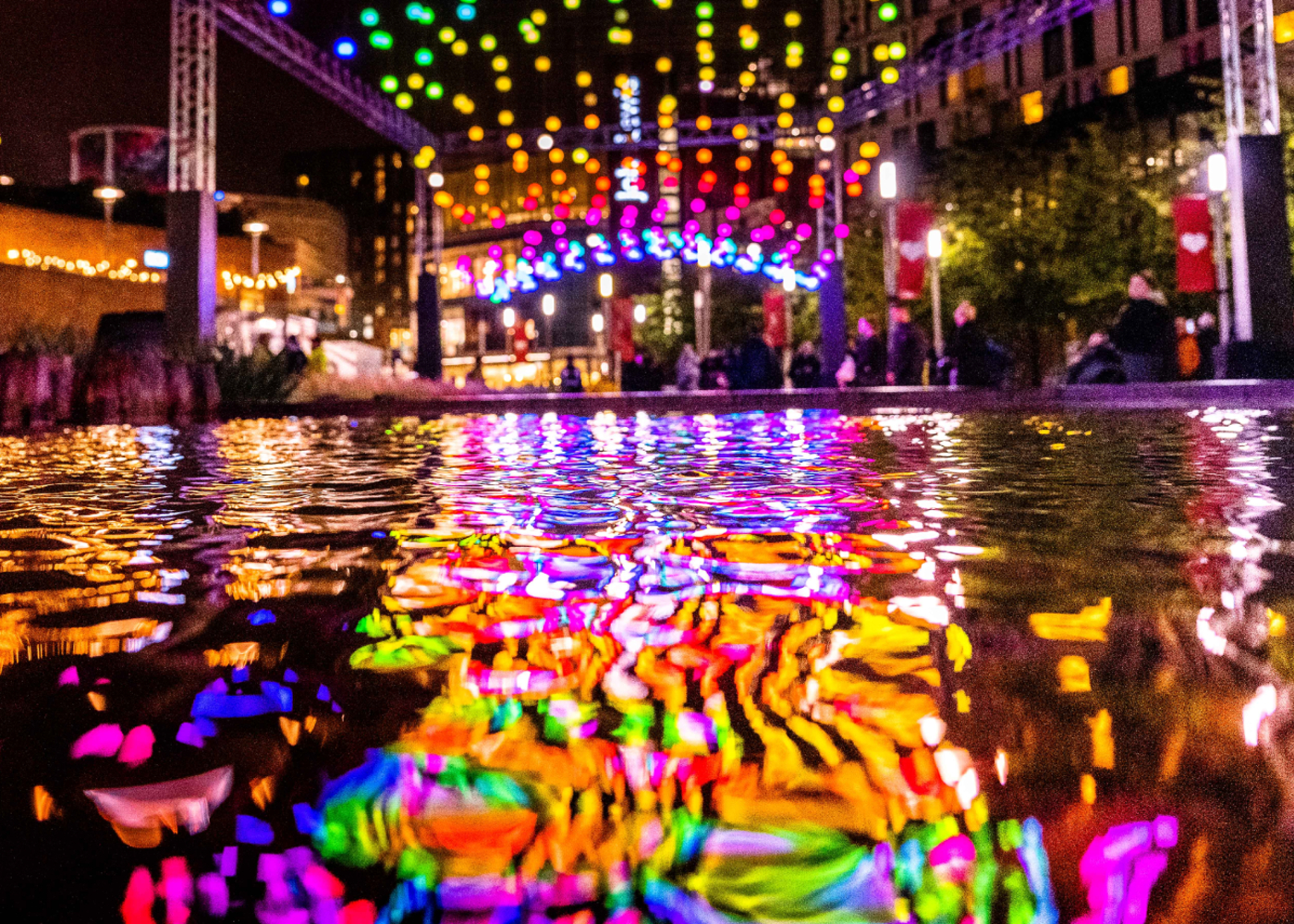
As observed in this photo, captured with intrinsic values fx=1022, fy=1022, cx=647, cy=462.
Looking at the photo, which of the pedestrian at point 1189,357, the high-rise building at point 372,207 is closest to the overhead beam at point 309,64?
the pedestrian at point 1189,357

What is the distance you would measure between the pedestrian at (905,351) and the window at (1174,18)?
32353 millimetres

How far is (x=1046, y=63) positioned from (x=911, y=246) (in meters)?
32.7

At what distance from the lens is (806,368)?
1667 cm

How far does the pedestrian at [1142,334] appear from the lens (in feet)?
35.5

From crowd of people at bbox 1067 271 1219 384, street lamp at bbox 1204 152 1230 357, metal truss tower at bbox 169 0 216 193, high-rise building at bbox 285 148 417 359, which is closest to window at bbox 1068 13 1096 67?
street lamp at bbox 1204 152 1230 357

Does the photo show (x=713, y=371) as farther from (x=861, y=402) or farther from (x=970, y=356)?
(x=861, y=402)

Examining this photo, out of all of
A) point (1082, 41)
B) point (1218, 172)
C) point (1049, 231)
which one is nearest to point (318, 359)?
point (1218, 172)

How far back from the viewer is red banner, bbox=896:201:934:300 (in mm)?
16781

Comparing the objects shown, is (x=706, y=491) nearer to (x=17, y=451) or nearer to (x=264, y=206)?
(x=17, y=451)

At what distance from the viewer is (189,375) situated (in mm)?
10266

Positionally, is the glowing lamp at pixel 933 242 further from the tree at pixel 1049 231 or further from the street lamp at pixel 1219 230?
the tree at pixel 1049 231

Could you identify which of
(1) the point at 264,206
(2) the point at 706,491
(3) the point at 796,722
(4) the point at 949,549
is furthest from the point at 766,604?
(1) the point at 264,206

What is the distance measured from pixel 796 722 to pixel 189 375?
10.5 metres

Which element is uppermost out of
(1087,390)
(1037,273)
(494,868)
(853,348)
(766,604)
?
(1037,273)
